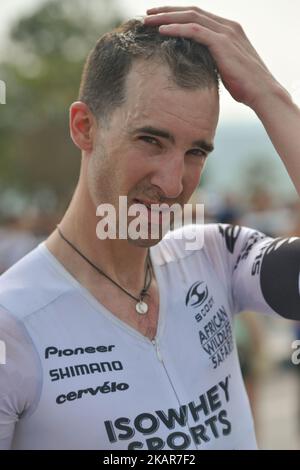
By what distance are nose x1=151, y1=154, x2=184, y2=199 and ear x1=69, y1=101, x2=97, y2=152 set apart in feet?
0.90

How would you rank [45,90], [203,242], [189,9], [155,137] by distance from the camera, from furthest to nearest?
[45,90], [203,242], [189,9], [155,137]

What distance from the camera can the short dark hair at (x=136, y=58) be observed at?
200 cm

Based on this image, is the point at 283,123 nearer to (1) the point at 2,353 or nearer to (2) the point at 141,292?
(2) the point at 141,292

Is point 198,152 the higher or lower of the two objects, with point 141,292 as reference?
higher

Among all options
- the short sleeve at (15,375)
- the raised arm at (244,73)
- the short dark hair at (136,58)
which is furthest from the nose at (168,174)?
the short sleeve at (15,375)

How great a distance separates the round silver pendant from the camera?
219 centimetres

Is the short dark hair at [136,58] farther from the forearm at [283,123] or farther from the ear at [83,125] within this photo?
the forearm at [283,123]

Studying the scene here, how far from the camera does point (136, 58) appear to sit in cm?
202

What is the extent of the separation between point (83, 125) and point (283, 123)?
1.98 feet

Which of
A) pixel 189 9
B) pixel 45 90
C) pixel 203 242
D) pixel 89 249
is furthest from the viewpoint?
pixel 45 90

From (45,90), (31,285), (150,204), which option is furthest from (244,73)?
(45,90)

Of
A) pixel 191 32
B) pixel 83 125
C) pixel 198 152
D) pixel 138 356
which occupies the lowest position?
pixel 138 356

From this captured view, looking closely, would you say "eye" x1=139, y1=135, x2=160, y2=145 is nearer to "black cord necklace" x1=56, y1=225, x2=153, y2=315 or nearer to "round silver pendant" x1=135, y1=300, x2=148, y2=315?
"black cord necklace" x1=56, y1=225, x2=153, y2=315

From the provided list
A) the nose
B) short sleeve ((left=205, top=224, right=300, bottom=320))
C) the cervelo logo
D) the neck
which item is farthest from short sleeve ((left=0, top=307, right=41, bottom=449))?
short sleeve ((left=205, top=224, right=300, bottom=320))
